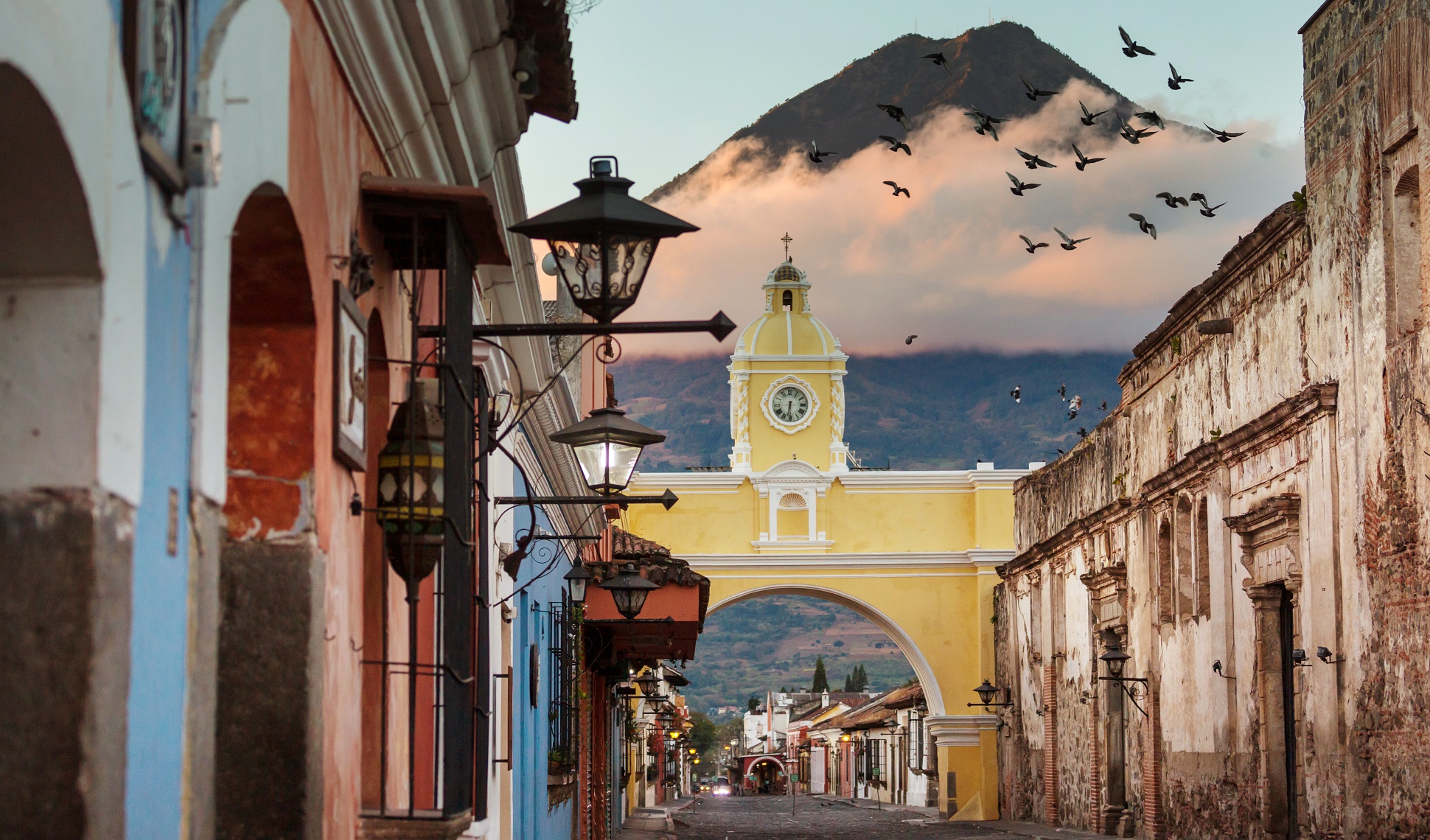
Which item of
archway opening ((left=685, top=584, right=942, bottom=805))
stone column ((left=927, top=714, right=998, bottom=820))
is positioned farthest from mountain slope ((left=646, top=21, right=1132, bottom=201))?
stone column ((left=927, top=714, right=998, bottom=820))

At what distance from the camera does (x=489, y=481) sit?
31.2 ft

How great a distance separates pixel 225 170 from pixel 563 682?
13.0m

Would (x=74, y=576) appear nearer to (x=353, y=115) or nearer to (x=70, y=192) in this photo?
(x=70, y=192)

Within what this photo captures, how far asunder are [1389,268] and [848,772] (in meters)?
60.8

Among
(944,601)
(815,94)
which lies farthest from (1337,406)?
(815,94)

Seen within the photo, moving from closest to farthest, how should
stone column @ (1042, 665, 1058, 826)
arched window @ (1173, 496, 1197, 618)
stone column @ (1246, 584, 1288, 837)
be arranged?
1. stone column @ (1246, 584, 1288, 837)
2. arched window @ (1173, 496, 1197, 618)
3. stone column @ (1042, 665, 1058, 826)

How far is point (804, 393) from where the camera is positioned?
38625 millimetres

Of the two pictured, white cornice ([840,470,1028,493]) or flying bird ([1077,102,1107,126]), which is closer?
flying bird ([1077,102,1107,126])

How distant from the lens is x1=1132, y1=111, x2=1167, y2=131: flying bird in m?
12.8

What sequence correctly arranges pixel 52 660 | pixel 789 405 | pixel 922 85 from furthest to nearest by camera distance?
pixel 922 85 → pixel 789 405 → pixel 52 660

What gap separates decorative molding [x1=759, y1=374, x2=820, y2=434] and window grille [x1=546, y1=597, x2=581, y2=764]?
21.0 meters

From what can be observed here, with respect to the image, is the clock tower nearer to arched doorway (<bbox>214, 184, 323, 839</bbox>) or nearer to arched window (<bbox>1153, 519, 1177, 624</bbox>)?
arched window (<bbox>1153, 519, 1177, 624</bbox>)

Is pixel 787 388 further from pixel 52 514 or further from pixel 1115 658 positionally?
pixel 52 514

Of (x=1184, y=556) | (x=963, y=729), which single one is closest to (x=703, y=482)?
(x=963, y=729)
